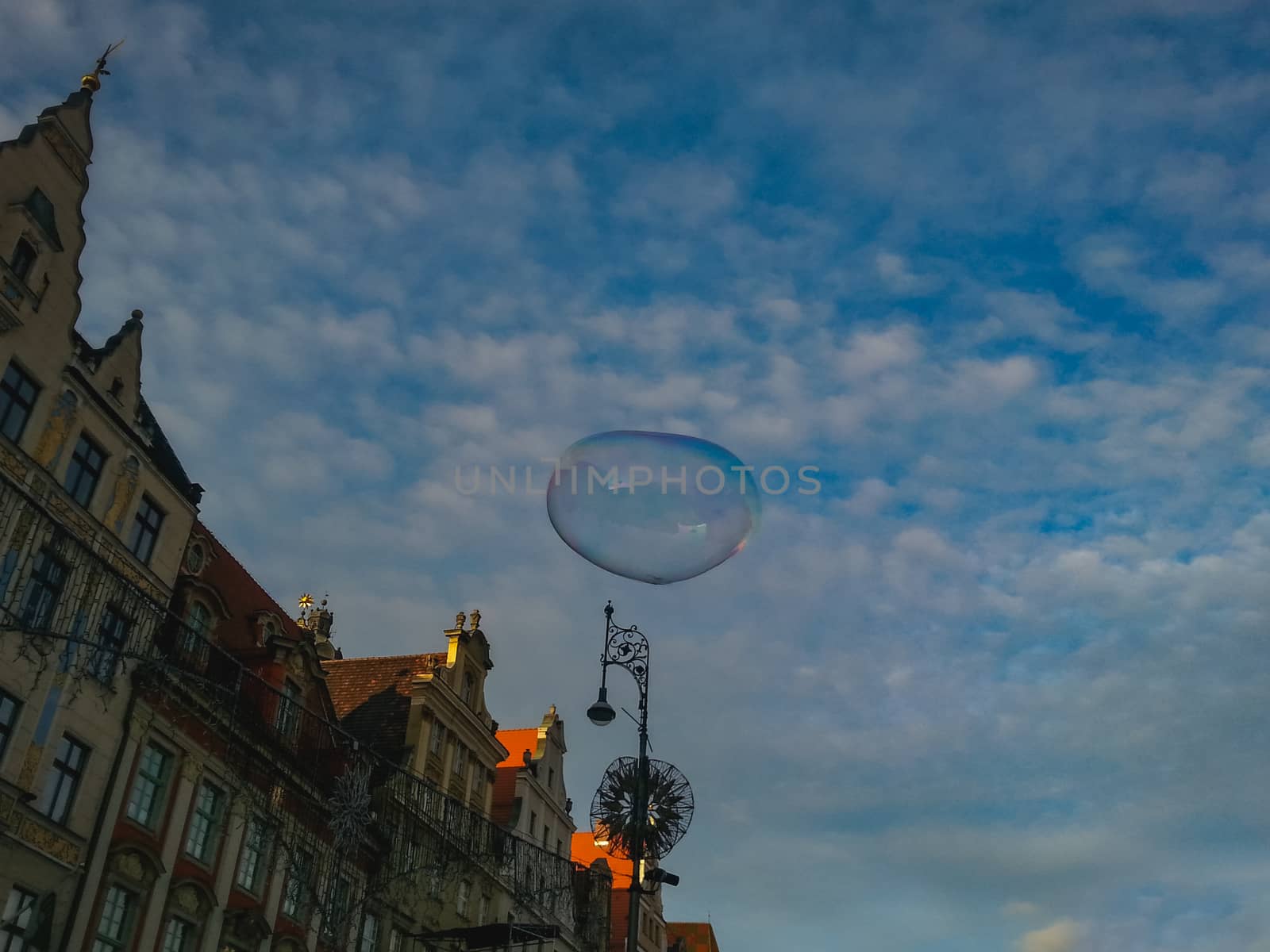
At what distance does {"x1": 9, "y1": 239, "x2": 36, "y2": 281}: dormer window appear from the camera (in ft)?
63.4

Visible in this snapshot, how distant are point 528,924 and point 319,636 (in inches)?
481

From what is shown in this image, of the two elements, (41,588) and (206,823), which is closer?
(41,588)

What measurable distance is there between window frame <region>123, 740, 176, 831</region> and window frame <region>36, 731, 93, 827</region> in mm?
1181

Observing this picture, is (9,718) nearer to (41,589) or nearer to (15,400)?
(41,589)

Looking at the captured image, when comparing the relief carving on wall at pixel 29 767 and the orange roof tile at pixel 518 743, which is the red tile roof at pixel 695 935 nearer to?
the orange roof tile at pixel 518 743

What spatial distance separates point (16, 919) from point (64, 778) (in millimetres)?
2293

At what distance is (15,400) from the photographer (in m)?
18.8

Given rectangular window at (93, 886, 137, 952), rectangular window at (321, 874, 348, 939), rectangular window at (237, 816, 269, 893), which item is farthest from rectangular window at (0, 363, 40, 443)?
rectangular window at (321, 874, 348, 939)

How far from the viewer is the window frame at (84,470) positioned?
20.1 meters

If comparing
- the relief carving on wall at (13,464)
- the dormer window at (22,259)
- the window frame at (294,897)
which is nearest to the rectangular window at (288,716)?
the window frame at (294,897)

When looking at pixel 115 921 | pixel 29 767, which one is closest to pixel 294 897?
pixel 115 921

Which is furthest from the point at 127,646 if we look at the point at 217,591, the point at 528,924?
the point at 528,924

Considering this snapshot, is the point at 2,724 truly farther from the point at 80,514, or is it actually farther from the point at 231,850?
the point at 231,850

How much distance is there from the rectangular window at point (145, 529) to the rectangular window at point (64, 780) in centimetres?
381
